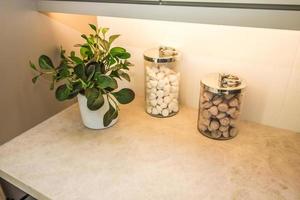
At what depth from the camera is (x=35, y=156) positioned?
2.34ft

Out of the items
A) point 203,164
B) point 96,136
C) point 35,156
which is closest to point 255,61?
point 203,164

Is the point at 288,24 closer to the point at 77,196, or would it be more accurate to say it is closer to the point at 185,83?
the point at 185,83

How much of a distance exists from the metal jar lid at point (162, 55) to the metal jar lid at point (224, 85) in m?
0.15

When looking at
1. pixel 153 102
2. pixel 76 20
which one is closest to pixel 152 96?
pixel 153 102

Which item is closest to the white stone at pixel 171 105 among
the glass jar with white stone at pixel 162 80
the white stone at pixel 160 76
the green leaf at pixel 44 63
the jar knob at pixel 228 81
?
the glass jar with white stone at pixel 162 80

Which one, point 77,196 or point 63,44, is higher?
point 63,44

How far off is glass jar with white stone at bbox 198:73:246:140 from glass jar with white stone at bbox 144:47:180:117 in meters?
0.14

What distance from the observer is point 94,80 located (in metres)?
0.74

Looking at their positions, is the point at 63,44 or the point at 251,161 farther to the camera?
the point at 63,44

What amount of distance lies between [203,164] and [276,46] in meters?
0.42

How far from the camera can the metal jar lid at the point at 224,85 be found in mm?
694

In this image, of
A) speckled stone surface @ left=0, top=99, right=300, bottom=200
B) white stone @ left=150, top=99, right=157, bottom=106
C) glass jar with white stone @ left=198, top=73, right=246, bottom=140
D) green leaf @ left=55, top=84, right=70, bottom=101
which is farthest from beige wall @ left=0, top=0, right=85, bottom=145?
glass jar with white stone @ left=198, top=73, right=246, bottom=140

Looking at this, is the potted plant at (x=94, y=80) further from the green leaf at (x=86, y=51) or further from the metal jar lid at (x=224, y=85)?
the metal jar lid at (x=224, y=85)

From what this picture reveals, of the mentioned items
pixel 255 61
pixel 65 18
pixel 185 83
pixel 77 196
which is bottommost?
pixel 77 196
